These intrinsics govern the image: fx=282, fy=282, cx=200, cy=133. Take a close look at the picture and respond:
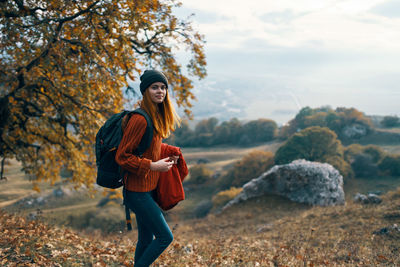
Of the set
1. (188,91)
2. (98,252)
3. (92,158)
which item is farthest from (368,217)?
(92,158)

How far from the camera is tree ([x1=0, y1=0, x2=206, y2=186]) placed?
23.2 ft

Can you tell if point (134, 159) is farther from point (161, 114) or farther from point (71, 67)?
point (71, 67)

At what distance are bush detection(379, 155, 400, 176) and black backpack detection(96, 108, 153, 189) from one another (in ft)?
146

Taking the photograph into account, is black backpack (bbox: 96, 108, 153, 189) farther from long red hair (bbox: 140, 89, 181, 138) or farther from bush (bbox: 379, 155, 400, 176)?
bush (bbox: 379, 155, 400, 176)

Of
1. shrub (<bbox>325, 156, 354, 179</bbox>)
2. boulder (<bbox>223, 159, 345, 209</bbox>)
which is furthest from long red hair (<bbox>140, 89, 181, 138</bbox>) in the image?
shrub (<bbox>325, 156, 354, 179</bbox>)

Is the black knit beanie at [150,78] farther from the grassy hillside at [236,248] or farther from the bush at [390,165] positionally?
the bush at [390,165]

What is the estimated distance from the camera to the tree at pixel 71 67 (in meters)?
7.07

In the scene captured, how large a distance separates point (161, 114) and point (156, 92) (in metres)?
0.33

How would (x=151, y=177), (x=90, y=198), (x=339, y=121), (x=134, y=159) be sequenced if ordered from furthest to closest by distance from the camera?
(x=339, y=121) < (x=90, y=198) < (x=151, y=177) < (x=134, y=159)

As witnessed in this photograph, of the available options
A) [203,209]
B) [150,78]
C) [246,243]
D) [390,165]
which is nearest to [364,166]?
[390,165]

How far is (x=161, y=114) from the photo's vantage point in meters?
3.59

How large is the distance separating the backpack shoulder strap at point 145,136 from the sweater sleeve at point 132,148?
50 mm

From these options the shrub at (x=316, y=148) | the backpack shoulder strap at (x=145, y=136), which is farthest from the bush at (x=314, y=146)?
the backpack shoulder strap at (x=145, y=136)

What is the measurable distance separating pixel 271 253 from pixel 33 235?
17.8ft
